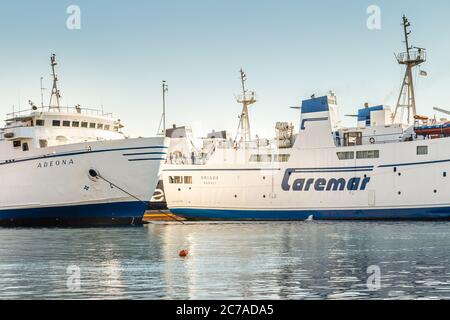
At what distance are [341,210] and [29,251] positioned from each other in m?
29.7

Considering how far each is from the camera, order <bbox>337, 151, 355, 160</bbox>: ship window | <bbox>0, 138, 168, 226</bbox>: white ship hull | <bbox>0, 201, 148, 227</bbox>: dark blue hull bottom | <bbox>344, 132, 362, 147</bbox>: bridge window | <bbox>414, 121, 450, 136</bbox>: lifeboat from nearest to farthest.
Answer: <bbox>0, 138, 168, 226</bbox>: white ship hull, <bbox>0, 201, 148, 227</bbox>: dark blue hull bottom, <bbox>414, 121, 450, 136</bbox>: lifeboat, <bbox>337, 151, 355, 160</bbox>: ship window, <bbox>344, 132, 362, 147</bbox>: bridge window

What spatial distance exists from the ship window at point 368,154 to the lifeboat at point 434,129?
354 cm

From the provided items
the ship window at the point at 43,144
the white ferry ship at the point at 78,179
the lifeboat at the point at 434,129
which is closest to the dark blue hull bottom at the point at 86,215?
the white ferry ship at the point at 78,179

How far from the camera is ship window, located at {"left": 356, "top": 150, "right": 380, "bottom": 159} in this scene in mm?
50594

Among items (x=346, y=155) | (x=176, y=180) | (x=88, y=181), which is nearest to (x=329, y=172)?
(x=346, y=155)

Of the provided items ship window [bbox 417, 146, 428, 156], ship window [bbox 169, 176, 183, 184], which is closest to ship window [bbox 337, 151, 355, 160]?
Result: ship window [bbox 417, 146, 428, 156]

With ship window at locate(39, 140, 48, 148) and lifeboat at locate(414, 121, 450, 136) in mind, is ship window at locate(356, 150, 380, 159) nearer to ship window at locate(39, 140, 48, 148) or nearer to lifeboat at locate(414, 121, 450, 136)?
lifeboat at locate(414, 121, 450, 136)

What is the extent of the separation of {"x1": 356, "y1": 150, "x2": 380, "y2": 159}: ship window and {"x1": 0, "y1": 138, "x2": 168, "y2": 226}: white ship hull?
17.0 metres

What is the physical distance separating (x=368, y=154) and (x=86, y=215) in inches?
902

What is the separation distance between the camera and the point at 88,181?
42.1 metres

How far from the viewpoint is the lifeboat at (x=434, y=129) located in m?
48.9
